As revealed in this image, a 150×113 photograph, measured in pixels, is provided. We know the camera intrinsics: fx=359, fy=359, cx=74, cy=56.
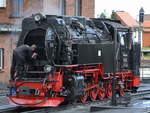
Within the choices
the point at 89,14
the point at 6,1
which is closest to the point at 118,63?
the point at 6,1

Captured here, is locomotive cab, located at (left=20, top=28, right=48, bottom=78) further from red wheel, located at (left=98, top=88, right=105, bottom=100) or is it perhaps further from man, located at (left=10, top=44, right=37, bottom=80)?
red wheel, located at (left=98, top=88, right=105, bottom=100)

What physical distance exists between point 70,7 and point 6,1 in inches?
185

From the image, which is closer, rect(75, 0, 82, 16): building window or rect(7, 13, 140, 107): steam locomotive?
rect(7, 13, 140, 107): steam locomotive

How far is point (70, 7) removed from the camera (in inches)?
936

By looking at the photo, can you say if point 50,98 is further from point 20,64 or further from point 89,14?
point 89,14

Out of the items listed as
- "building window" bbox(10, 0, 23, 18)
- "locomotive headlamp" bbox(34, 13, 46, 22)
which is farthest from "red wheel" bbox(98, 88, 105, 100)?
"building window" bbox(10, 0, 23, 18)

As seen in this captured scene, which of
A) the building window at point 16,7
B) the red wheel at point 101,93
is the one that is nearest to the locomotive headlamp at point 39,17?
the red wheel at point 101,93

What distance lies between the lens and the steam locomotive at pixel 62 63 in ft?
37.6

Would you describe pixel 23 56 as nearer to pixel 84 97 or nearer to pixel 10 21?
pixel 84 97

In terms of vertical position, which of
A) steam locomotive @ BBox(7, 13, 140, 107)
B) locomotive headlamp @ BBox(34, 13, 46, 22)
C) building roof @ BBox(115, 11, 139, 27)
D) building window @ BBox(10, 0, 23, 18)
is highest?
building roof @ BBox(115, 11, 139, 27)

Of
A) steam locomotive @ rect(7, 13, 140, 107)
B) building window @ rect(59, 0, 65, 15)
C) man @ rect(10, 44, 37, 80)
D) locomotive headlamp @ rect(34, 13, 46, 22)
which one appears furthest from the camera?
building window @ rect(59, 0, 65, 15)

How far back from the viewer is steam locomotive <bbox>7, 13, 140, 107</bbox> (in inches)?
451

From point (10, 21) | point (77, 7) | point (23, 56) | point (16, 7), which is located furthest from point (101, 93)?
point (77, 7)

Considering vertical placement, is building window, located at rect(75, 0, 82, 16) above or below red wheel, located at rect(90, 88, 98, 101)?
above
